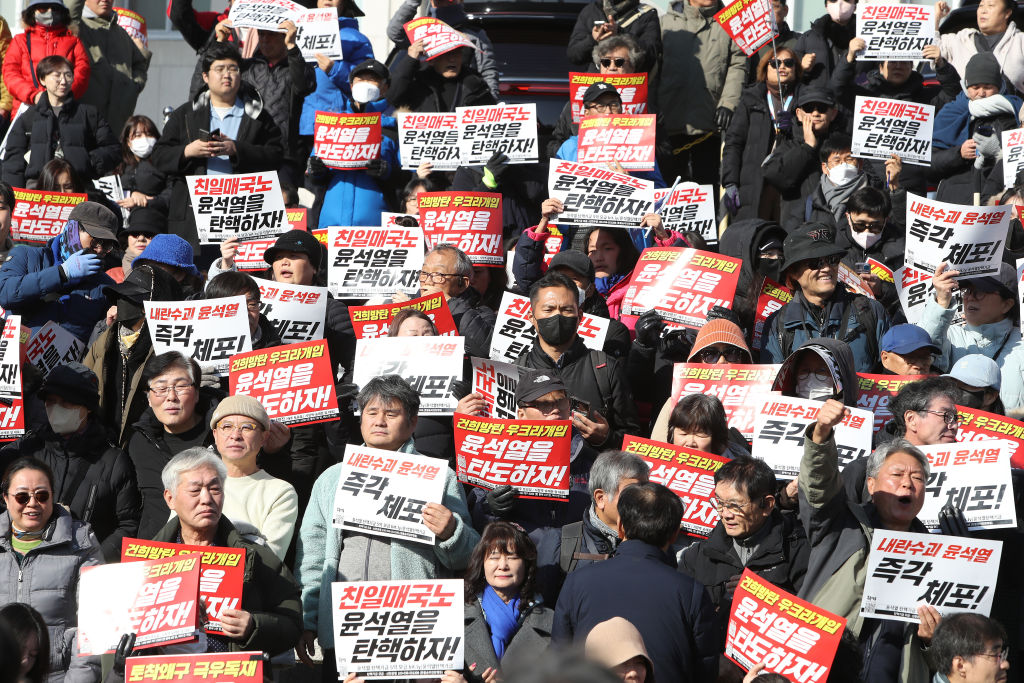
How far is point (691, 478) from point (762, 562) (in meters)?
0.69

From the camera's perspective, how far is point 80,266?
8.93 meters

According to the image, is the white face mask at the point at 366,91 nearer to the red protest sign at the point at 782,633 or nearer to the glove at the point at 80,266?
the glove at the point at 80,266

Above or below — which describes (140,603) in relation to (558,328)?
below

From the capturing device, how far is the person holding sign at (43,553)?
6547 mm

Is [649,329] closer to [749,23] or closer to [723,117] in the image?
[749,23]

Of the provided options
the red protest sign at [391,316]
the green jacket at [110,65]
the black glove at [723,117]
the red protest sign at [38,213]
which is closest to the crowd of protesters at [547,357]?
the black glove at [723,117]

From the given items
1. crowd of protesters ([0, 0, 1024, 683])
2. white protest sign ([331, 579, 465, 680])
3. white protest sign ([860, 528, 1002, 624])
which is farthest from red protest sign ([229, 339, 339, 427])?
white protest sign ([860, 528, 1002, 624])

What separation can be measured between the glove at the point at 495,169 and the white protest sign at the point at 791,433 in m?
4.20

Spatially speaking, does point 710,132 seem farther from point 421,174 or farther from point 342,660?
point 342,660

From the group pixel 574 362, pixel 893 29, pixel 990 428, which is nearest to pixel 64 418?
pixel 574 362

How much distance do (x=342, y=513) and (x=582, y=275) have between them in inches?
113

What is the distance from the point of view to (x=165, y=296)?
29.0 ft

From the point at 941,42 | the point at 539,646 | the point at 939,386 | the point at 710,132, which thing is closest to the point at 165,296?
the point at 539,646

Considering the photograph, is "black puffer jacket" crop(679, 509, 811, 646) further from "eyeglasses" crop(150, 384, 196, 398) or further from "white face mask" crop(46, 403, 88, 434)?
"white face mask" crop(46, 403, 88, 434)
